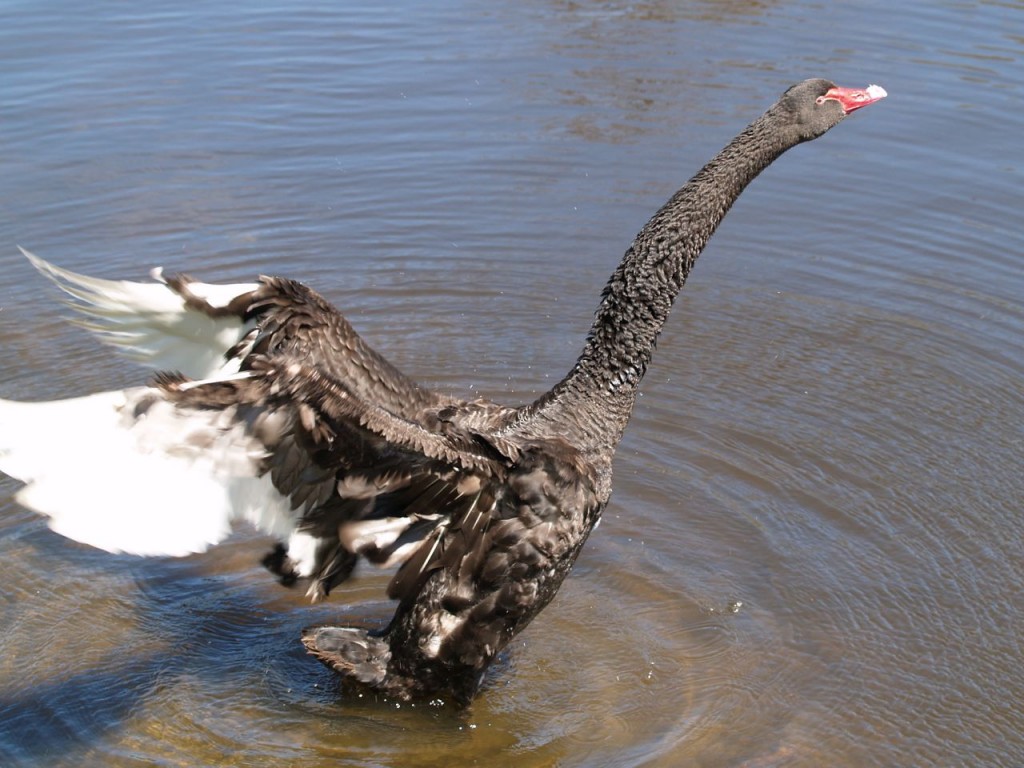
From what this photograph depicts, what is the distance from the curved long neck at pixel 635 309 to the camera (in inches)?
212

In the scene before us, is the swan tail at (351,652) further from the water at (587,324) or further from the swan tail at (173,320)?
the swan tail at (173,320)

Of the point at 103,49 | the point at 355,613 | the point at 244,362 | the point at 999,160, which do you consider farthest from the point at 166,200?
the point at 999,160

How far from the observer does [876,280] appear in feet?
28.1

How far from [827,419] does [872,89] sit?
2.12 metres

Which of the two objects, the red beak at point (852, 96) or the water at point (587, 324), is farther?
the red beak at point (852, 96)

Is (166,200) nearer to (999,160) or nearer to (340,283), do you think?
(340,283)

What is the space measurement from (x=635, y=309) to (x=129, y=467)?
2.27 m

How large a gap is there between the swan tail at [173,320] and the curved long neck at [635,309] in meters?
1.33

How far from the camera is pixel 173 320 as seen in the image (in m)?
4.96

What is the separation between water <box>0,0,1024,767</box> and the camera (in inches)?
207

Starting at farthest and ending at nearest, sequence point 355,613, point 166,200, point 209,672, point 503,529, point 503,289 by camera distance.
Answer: point 166,200
point 503,289
point 355,613
point 209,672
point 503,529

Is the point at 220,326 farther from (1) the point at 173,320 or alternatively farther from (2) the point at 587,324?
(2) the point at 587,324

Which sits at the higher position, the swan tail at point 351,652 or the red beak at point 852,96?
the red beak at point 852,96

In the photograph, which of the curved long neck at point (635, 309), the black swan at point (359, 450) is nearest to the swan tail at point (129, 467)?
the black swan at point (359, 450)
